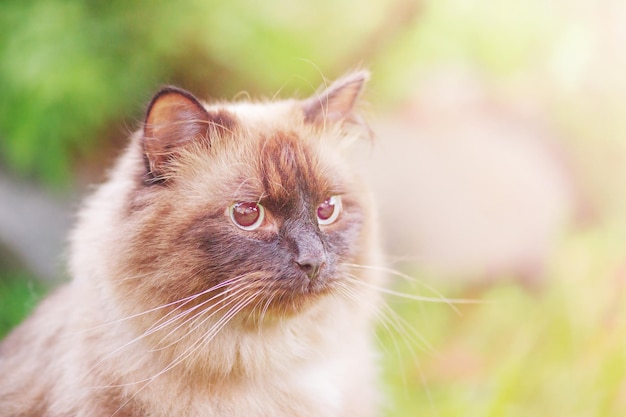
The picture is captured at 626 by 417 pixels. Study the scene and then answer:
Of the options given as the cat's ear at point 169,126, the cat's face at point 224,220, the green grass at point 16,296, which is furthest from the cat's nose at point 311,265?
the green grass at point 16,296

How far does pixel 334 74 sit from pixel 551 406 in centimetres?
130

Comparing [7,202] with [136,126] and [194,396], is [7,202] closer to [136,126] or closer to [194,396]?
[136,126]

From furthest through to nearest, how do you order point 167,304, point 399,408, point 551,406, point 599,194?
point 599,194 < point 399,408 < point 551,406 < point 167,304

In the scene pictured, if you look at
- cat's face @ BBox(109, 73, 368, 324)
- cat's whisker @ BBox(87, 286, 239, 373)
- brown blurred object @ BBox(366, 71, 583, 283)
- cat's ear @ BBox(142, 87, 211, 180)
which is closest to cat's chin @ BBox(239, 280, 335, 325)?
cat's face @ BBox(109, 73, 368, 324)

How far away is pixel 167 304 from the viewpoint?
50.7 inches

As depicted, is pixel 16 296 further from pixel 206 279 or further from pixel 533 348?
pixel 533 348

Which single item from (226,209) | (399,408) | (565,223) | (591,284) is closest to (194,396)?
(226,209)

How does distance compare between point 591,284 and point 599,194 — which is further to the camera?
point 599,194

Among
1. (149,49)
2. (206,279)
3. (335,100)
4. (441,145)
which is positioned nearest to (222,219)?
(206,279)

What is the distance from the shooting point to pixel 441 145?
8.92 feet

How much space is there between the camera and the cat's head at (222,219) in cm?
129

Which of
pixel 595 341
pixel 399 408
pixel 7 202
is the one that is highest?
pixel 595 341

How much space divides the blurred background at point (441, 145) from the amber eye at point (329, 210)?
0.45 metres

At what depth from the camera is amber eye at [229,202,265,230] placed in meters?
1.31
